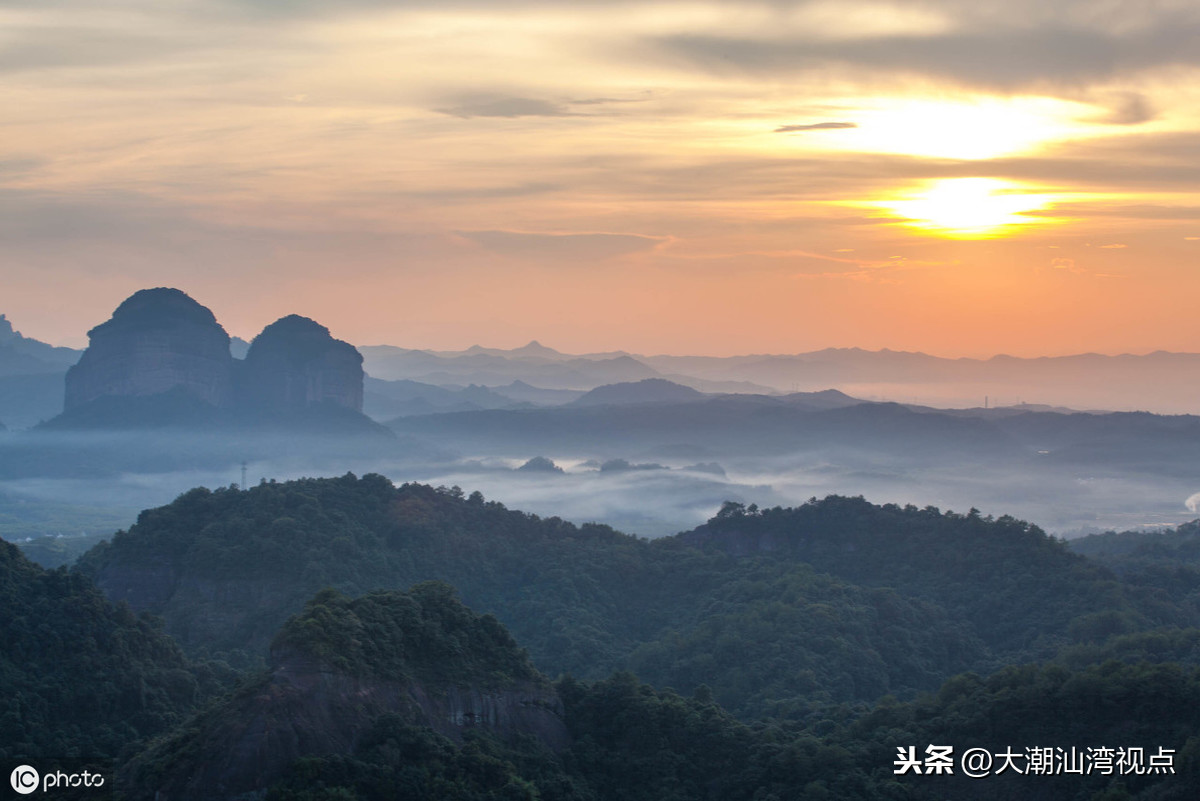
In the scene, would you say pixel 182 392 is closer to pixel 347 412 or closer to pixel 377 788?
pixel 347 412

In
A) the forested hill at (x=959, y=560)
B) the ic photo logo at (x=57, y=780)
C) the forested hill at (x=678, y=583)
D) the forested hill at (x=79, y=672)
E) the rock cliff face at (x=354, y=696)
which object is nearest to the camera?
the rock cliff face at (x=354, y=696)

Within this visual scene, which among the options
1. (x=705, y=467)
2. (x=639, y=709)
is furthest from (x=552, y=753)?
(x=705, y=467)

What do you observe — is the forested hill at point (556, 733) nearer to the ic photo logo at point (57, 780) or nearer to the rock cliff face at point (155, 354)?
the ic photo logo at point (57, 780)

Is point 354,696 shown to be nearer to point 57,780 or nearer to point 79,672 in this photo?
point 57,780

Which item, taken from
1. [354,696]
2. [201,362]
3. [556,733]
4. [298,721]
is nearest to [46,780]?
[298,721]

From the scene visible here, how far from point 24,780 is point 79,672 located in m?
9.25

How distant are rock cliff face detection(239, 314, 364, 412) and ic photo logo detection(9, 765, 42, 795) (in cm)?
16082

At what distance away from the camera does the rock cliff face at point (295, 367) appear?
18938 cm

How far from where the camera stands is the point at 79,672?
4081 centimetres

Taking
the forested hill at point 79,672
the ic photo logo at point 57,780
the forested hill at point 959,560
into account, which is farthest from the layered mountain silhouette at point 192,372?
the ic photo logo at point 57,780

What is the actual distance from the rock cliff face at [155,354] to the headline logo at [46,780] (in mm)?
154449

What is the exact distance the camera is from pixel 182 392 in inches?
7387

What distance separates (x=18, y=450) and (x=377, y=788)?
17573cm

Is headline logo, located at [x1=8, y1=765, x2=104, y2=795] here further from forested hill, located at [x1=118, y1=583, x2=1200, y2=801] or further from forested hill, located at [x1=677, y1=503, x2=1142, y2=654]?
forested hill, located at [x1=677, y1=503, x2=1142, y2=654]
